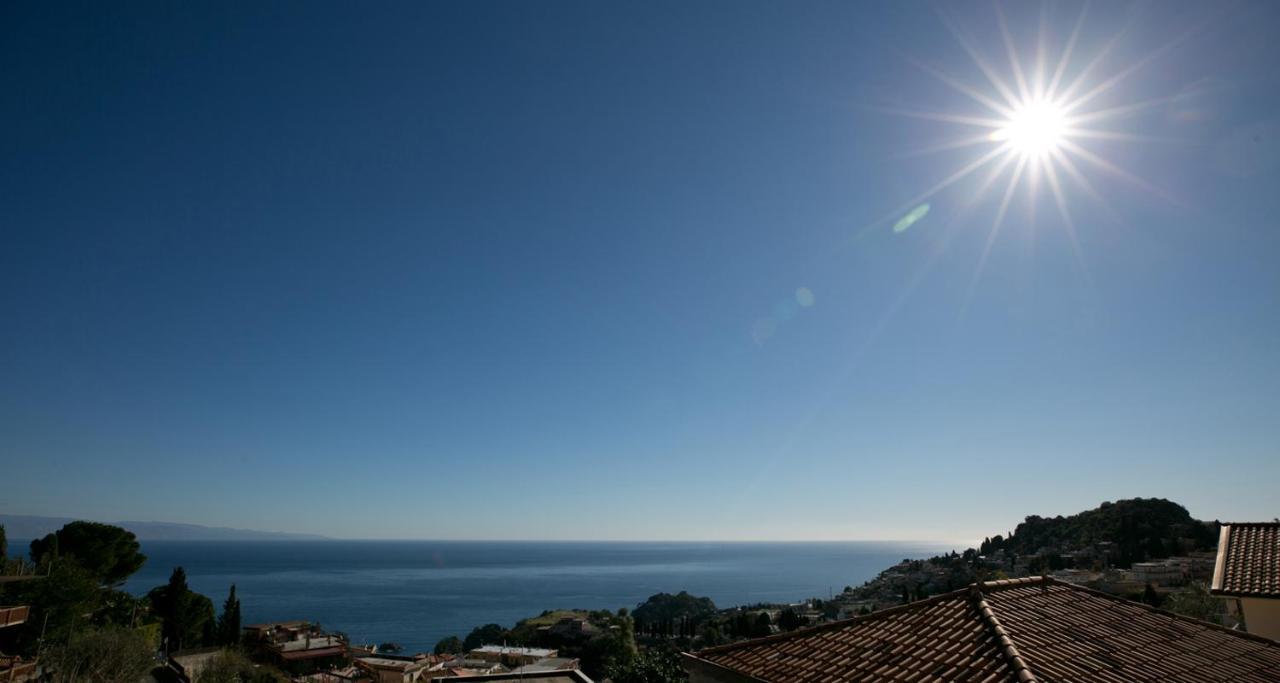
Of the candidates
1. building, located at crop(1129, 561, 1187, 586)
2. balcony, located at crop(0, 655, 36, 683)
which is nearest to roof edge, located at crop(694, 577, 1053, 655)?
balcony, located at crop(0, 655, 36, 683)

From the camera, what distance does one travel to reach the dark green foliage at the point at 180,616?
35.8 metres

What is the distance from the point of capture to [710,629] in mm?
49250

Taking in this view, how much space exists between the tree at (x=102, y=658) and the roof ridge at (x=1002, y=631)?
2540 cm

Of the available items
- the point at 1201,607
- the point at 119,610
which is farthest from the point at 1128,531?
the point at 119,610

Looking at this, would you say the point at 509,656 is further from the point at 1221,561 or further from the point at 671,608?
the point at 671,608

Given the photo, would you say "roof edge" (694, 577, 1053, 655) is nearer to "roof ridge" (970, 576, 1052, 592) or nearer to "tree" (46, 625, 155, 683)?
"roof ridge" (970, 576, 1052, 592)

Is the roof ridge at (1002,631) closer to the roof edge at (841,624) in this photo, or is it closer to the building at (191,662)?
the roof edge at (841,624)

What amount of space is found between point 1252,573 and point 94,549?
44.0 meters

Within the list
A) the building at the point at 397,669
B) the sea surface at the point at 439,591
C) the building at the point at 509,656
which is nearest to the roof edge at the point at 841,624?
the building at the point at 397,669

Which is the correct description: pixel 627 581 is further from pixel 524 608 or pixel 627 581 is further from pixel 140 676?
pixel 140 676

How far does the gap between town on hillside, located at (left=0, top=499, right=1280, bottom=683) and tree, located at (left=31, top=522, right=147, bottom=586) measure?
3.1 inches

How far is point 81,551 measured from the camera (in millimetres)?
30594

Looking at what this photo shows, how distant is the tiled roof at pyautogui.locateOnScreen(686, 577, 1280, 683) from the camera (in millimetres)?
5062

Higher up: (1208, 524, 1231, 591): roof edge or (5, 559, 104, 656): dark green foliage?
(1208, 524, 1231, 591): roof edge
